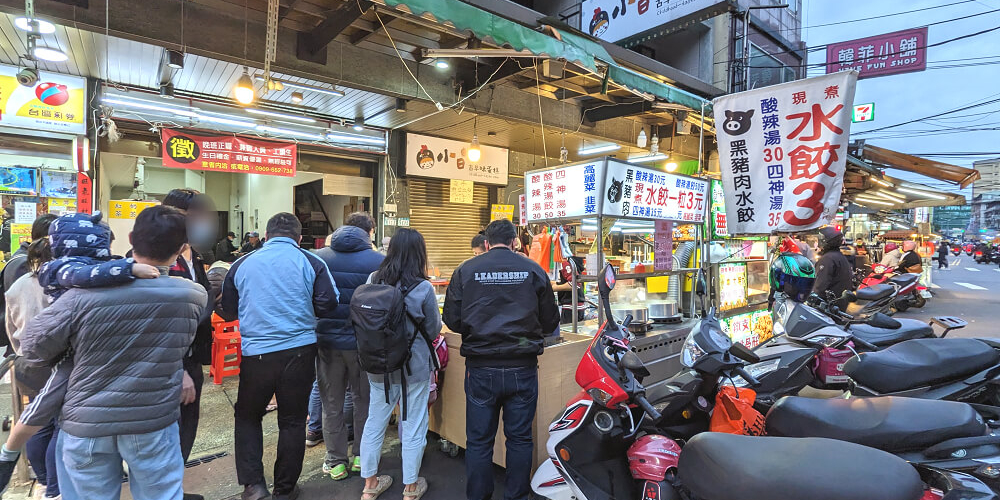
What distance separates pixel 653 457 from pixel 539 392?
1287mm

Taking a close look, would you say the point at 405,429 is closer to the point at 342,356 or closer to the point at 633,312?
the point at 342,356

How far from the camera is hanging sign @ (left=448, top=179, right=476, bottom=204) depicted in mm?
10281

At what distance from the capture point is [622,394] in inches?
96.7

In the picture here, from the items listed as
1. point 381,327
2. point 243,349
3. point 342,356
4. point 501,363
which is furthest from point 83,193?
point 501,363

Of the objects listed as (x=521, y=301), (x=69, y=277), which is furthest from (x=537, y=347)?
(x=69, y=277)

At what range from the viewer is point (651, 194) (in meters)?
4.88

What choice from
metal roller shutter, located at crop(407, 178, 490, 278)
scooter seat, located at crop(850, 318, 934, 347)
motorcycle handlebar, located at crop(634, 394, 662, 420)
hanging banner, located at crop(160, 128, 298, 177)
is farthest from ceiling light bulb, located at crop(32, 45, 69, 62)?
scooter seat, located at crop(850, 318, 934, 347)

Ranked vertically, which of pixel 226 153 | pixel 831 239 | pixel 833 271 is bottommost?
pixel 833 271

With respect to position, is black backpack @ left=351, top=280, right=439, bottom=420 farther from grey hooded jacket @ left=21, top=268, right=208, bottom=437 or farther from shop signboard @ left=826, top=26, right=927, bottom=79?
shop signboard @ left=826, top=26, right=927, bottom=79

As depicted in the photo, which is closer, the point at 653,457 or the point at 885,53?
the point at 653,457

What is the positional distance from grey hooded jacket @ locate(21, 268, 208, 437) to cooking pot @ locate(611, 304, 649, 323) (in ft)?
12.9

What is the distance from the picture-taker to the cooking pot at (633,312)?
16.3 feet

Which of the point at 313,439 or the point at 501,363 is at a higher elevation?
the point at 501,363

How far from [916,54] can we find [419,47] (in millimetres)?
11869
